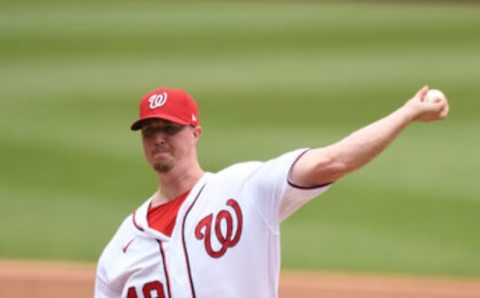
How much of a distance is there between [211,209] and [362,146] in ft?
2.01

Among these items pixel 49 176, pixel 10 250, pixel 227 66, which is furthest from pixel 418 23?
Answer: pixel 10 250

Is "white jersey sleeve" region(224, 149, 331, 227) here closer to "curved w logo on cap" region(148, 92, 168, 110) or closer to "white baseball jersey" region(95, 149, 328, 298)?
"white baseball jersey" region(95, 149, 328, 298)

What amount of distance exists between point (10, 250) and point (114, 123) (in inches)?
37.5

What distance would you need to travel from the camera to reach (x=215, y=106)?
575 cm

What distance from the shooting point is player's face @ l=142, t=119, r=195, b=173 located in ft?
9.93

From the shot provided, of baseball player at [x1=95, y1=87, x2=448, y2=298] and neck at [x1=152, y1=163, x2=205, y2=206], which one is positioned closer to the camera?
baseball player at [x1=95, y1=87, x2=448, y2=298]

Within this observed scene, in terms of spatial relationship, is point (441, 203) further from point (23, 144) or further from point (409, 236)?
point (23, 144)

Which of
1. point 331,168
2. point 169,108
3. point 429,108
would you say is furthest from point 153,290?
point 429,108

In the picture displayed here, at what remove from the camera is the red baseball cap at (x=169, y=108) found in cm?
304

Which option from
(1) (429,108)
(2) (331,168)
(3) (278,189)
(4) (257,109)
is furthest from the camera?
(4) (257,109)

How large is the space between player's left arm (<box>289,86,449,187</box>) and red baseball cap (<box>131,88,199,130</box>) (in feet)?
1.90

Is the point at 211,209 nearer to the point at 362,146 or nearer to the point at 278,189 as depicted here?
the point at 278,189

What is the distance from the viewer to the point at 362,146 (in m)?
2.44

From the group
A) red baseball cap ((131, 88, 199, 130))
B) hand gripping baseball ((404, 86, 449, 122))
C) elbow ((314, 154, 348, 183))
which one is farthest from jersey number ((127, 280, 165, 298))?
hand gripping baseball ((404, 86, 449, 122))
